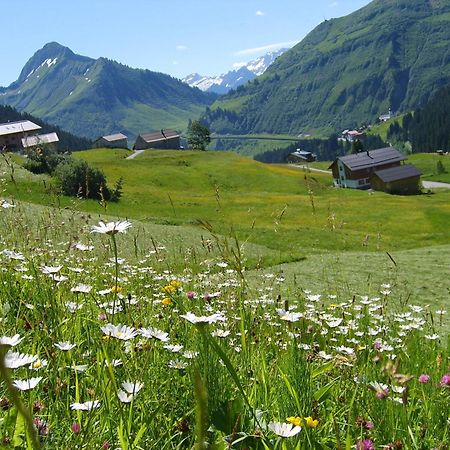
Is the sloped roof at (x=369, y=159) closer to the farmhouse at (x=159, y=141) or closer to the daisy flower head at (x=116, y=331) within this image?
the farmhouse at (x=159, y=141)

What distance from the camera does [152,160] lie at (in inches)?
4119

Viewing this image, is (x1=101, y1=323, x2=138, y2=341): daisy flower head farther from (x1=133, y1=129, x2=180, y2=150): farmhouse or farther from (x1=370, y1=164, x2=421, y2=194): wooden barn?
(x1=133, y1=129, x2=180, y2=150): farmhouse

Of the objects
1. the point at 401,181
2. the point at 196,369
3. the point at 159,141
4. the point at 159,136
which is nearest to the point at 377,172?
the point at 401,181

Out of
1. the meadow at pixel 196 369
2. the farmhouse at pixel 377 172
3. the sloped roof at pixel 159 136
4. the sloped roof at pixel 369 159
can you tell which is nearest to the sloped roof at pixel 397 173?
the farmhouse at pixel 377 172

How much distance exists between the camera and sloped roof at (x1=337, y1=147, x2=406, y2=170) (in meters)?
136

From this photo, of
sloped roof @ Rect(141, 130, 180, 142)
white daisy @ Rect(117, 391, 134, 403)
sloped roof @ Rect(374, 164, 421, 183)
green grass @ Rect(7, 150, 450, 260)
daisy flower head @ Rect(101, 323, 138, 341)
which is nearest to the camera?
white daisy @ Rect(117, 391, 134, 403)

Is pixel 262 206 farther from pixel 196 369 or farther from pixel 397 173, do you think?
pixel 397 173

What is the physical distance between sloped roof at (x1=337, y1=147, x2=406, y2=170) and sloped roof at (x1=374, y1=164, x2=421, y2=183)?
885 centimetres

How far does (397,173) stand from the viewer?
125625 millimetres

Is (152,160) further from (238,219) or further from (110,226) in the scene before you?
(110,226)

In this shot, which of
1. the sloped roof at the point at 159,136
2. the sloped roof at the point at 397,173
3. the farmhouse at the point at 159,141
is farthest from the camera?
the sloped roof at the point at 159,136

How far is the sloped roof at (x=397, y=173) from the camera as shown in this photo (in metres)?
124

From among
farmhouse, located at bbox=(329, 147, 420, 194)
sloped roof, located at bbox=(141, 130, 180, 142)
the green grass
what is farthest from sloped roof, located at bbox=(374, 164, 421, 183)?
sloped roof, located at bbox=(141, 130, 180, 142)

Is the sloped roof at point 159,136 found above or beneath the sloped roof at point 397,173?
above
